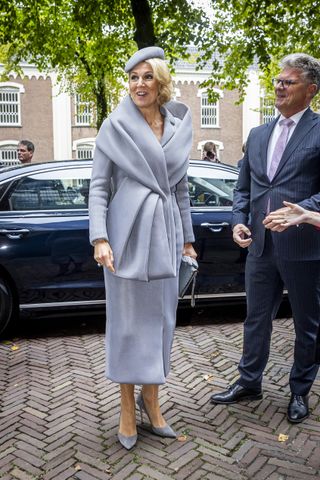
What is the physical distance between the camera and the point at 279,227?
2.69m

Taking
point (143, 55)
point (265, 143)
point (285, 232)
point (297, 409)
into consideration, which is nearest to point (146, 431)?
point (297, 409)

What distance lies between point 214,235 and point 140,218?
2.55 meters

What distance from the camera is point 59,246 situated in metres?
4.73

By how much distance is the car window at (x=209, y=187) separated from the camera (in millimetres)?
5258

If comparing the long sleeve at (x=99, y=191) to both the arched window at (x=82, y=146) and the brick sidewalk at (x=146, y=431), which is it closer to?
the brick sidewalk at (x=146, y=431)

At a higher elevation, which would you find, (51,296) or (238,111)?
(238,111)

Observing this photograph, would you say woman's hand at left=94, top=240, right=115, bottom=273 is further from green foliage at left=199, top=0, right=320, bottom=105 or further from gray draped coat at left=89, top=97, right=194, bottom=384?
green foliage at left=199, top=0, right=320, bottom=105

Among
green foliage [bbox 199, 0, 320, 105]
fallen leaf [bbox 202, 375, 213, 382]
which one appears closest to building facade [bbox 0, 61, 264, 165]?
green foliage [bbox 199, 0, 320, 105]

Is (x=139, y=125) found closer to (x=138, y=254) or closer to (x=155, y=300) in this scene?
(x=138, y=254)

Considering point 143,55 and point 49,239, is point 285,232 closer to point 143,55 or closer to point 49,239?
point 143,55

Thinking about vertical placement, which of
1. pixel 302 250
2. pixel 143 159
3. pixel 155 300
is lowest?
pixel 155 300

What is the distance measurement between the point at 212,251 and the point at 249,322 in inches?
69.6

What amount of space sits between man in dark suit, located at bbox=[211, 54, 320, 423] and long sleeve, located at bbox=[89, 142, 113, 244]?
94 centimetres

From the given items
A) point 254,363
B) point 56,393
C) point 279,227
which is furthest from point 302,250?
point 56,393
